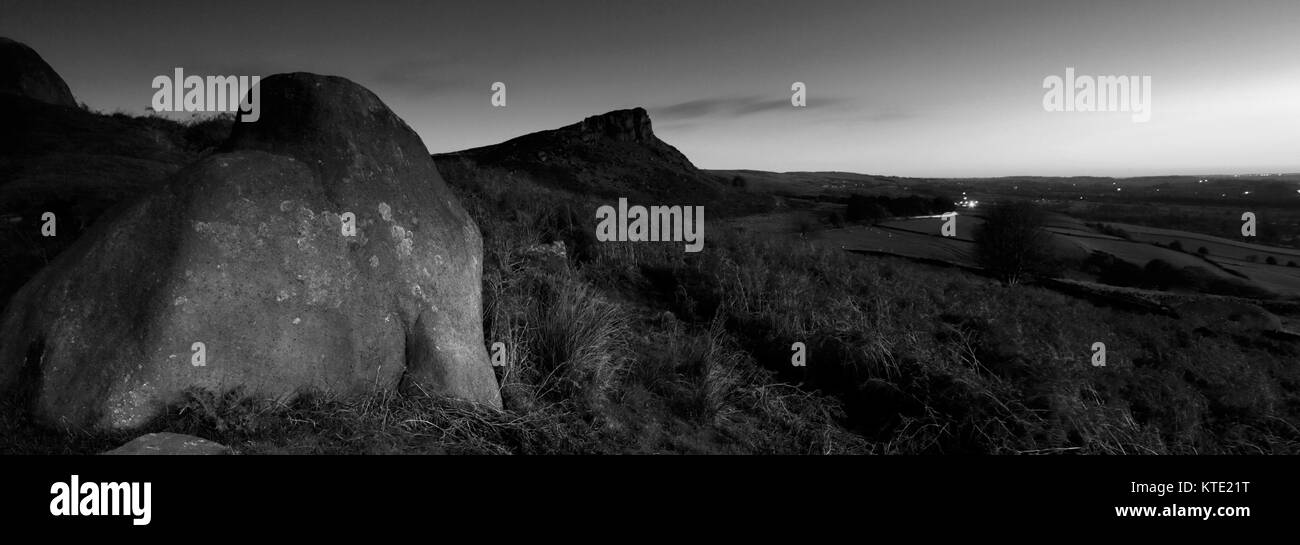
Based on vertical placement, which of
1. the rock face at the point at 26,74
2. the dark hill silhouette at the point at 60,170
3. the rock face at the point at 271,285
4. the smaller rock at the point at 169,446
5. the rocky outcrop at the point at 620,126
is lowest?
the smaller rock at the point at 169,446

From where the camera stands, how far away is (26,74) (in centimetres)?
1975

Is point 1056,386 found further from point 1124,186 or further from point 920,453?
point 1124,186

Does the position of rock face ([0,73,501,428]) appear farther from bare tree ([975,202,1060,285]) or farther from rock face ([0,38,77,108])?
bare tree ([975,202,1060,285])

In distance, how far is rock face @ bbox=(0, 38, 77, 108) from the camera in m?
19.0

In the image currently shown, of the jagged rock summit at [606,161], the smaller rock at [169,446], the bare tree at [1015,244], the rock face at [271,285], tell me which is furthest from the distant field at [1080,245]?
the smaller rock at [169,446]

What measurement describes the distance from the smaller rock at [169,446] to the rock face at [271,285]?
327mm

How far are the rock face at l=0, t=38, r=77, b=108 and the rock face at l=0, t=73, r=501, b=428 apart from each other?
22135mm

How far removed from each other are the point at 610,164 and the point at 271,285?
4228 cm

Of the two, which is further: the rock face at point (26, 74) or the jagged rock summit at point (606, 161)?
the jagged rock summit at point (606, 161)

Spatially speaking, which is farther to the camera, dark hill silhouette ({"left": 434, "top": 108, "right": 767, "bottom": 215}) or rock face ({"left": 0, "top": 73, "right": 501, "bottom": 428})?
dark hill silhouette ({"left": 434, "top": 108, "right": 767, "bottom": 215})

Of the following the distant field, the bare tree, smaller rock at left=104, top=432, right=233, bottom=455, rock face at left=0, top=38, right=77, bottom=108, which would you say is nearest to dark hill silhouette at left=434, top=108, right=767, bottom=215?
the distant field

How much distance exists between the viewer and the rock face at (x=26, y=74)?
19047 millimetres

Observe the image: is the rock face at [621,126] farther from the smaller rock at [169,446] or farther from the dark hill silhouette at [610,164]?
the smaller rock at [169,446]

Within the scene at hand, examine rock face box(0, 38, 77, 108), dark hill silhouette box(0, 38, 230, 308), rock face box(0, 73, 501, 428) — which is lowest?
rock face box(0, 73, 501, 428)
